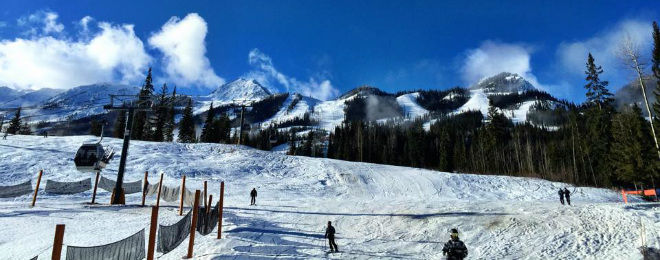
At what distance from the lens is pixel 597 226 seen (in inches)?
667

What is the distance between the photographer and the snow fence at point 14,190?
25859mm

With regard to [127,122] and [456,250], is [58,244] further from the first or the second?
[127,122]

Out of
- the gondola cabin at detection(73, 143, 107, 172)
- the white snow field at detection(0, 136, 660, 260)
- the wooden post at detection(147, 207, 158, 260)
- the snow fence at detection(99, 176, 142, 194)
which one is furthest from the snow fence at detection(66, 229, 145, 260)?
the snow fence at detection(99, 176, 142, 194)

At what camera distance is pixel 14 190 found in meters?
26.4

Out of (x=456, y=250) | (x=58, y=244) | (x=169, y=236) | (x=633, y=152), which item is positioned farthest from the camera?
(x=633, y=152)

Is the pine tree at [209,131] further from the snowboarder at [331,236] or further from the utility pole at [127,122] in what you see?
the snowboarder at [331,236]

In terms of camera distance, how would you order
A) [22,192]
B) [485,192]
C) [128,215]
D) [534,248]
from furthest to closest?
[485,192] < [22,192] < [128,215] < [534,248]

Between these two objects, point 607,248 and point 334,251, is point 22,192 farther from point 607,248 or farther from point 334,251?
point 607,248

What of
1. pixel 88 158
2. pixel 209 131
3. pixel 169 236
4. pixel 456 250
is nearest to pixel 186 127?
pixel 209 131

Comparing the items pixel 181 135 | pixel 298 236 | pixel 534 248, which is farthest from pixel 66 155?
pixel 534 248

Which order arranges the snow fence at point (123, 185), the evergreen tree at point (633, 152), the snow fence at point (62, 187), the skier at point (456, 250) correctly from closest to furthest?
the skier at point (456, 250)
the snow fence at point (123, 185)
the snow fence at point (62, 187)
the evergreen tree at point (633, 152)

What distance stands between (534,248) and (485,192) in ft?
92.3

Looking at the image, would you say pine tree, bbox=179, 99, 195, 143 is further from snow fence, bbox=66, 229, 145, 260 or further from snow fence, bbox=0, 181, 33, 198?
snow fence, bbox=66, 229, 145, 260

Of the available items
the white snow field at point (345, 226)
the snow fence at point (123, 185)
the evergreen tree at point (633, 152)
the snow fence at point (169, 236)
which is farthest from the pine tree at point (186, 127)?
the evergreen tree at point (633, 152)
